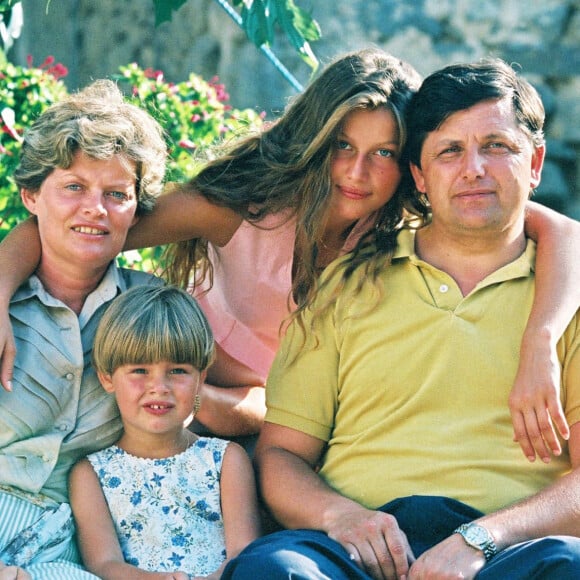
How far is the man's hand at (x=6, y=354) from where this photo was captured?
2.84 meters

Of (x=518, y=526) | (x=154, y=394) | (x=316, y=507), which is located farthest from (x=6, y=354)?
(x=518, y=526)

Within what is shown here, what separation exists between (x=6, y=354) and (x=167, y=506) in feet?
1.84

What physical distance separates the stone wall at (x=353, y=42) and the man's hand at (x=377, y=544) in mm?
4546

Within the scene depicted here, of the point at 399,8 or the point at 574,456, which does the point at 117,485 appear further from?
the point at 399,8

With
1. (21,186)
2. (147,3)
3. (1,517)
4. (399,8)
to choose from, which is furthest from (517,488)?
(147,3)

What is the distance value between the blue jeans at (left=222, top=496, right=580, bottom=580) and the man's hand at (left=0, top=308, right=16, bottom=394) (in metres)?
0.76

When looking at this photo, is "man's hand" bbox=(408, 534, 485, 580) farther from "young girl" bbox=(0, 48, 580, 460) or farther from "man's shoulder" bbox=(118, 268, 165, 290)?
"man's shoulder" bbox=(118, 268, 165, 290)

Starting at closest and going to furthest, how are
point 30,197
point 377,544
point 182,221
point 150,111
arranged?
point 377,544 < point 30,197 < point 182,221 < point 150,111

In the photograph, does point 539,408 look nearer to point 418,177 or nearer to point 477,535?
point 477,535

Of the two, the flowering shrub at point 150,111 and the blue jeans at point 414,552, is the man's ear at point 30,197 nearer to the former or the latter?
the flowering shrub at point 150,111

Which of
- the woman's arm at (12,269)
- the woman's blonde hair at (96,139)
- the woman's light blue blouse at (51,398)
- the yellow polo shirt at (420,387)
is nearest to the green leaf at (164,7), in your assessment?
the woman's blonde hair at (96,139)

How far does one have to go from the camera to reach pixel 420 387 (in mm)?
2936

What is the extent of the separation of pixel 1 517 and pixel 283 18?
68.6 inches

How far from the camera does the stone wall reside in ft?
22.2
